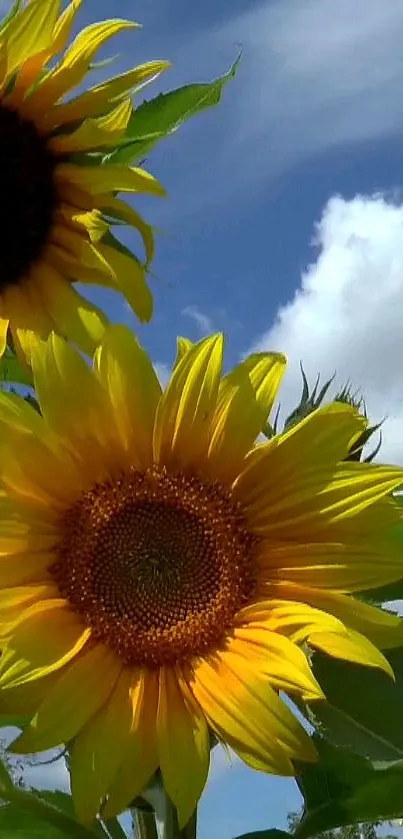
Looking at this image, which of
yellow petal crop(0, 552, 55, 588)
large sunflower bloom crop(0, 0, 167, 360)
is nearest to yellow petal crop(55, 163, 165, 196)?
large sunflower bloom crop(0, 0, 167, 360)

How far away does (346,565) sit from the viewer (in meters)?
0.93

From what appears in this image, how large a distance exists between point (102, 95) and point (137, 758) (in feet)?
2.27

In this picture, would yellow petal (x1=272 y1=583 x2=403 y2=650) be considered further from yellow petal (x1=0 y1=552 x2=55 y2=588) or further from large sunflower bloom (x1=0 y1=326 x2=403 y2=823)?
yellow petal (x1=0 y1=552 x2=55 y2=588)

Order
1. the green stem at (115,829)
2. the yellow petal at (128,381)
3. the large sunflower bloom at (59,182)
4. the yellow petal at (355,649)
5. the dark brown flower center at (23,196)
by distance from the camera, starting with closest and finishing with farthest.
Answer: the yellow petal at (355,649), the yellow petal at (128,381), the green stem at (115,829), the large sunflower bloom at (59,182), the dark brown flower center at (23,196)

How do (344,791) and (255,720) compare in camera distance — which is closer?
(255,720)

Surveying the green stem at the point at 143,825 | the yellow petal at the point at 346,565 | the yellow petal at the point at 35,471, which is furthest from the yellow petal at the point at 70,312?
the green stem at the point at 143,825

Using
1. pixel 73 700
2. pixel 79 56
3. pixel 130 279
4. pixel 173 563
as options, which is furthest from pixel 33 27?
pixel 73 700

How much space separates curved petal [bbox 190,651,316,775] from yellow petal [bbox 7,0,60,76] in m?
0.68

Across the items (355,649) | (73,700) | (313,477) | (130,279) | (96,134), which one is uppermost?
(96,134)

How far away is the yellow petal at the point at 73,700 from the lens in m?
0.85

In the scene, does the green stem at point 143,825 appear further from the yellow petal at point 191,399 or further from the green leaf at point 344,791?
the yellow petal at point 191,399

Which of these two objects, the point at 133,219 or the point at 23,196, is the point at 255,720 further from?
the point at 23,196

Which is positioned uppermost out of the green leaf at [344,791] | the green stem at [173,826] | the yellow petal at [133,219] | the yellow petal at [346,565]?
the yellow petal at [133,219]

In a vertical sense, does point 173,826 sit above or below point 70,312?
below
